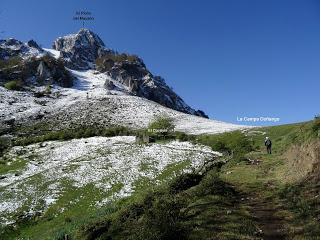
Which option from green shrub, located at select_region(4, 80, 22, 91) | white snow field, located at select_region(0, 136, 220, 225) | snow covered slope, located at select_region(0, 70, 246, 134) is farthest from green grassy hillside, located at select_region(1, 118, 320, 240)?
green shrub, located at select_region(4, 80, 22, 91)

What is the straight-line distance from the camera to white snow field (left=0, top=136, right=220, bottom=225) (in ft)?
137

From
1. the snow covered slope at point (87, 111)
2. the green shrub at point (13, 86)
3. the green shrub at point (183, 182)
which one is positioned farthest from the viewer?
the green shrub at point (13, 86)

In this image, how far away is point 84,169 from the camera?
173 ft

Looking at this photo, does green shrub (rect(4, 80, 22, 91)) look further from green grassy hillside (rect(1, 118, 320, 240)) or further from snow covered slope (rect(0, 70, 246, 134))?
green grassy hillside (rect(1, 118, 320, 240))

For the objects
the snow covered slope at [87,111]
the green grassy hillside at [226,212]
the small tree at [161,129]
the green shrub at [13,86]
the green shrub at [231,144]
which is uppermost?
the green shrub at [13,86]

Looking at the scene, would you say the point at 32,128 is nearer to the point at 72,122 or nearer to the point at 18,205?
the point at 72,122

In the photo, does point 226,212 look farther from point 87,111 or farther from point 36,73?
point 36,73

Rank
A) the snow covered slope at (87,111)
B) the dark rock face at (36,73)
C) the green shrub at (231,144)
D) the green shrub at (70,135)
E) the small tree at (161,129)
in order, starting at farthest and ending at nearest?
1. the dark rock face at (36,73)
2. the snow covered slope at (87,111)
3. the small tree at (161,129)
4. the green shrub at (70,135)
5. the green shrub at (231,144)

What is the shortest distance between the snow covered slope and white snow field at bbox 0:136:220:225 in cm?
2804

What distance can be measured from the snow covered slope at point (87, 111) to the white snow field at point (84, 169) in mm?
28045

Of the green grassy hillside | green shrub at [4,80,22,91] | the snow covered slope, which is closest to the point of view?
the green grassy hillside

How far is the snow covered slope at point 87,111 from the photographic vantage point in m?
103

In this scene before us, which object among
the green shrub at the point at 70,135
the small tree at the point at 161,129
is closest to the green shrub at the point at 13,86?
the green shrub at the point at 70,135

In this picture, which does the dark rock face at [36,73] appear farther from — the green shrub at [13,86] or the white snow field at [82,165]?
the white snow field at [82,165]
